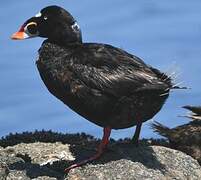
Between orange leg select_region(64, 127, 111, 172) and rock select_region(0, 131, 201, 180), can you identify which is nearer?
orange leg select_region(64, 127, 111, 172)

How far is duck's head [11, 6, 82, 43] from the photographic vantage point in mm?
15641

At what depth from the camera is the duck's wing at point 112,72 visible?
1479 cm

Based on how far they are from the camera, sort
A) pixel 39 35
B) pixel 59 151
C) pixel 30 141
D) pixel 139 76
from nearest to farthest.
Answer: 1. pixel 139 76
2. pixel 39 35
3. pixel 59 151
4. pixel 30 141

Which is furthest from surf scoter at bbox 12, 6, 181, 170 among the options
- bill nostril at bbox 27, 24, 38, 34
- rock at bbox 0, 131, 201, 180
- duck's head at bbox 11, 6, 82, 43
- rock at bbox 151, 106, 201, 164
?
rock at bbox 151, 106, 201, 164

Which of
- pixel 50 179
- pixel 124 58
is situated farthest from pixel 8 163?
pixel 124 58

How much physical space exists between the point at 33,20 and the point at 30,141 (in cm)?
715

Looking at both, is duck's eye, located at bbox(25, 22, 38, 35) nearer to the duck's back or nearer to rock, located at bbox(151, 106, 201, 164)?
the duck's back

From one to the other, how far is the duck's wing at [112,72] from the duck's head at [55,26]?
1.39ft

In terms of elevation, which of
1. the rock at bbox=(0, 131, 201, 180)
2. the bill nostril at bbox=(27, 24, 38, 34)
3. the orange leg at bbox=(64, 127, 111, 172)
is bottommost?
the rock at bbox=(0, 131, 201, 180)

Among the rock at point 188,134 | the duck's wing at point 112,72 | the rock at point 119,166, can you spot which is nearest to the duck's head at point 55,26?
the duck's wing at point 112,72

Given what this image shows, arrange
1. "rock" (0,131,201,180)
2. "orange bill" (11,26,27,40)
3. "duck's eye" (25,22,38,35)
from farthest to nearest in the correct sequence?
"orange bill" (11,26,27,40) → "duck's eye" (25,22,38,35) → "rock" (0,131,201,180)

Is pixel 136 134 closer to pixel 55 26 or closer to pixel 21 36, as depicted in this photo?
pixel 55 26

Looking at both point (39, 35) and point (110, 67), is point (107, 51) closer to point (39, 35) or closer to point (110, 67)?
point (110, 67)

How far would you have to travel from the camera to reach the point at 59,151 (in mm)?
19922
